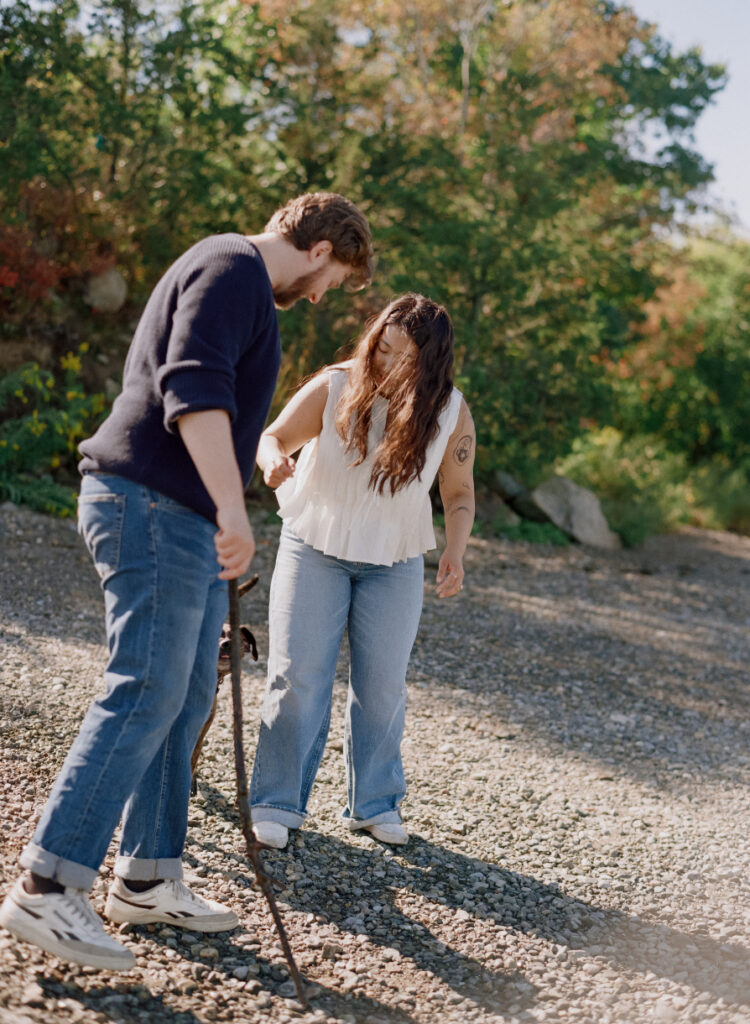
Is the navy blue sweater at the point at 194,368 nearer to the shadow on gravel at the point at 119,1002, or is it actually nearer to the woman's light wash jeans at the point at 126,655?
the woman's light wash jeans at the point at 126,655

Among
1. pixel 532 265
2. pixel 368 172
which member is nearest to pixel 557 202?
pixel 532 265

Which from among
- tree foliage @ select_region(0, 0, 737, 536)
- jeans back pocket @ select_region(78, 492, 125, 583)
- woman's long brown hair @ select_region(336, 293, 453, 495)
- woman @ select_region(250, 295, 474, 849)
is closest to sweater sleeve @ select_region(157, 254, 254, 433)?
jeans back pocket @ select_region(78, 492, 125, 583)

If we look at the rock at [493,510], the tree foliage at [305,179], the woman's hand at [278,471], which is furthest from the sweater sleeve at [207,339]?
the rock at [493,510]

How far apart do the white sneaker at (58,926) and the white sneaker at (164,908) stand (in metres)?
0.31

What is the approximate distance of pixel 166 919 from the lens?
246 cm

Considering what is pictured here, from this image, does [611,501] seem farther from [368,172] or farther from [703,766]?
[703,766]

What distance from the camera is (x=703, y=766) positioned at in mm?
4598

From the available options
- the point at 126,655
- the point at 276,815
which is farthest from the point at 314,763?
the point at 126,655

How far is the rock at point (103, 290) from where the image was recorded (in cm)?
888

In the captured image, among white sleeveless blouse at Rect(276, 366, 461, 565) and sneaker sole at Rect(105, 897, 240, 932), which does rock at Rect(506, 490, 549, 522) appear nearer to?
white sleeveless blouse at Rect(276, 366, 461, 565)

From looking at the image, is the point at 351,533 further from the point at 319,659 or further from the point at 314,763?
the point at 314,763

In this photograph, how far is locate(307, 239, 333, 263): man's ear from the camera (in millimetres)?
2273

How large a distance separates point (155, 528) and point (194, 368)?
34cm

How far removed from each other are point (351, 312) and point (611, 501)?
153 inches
